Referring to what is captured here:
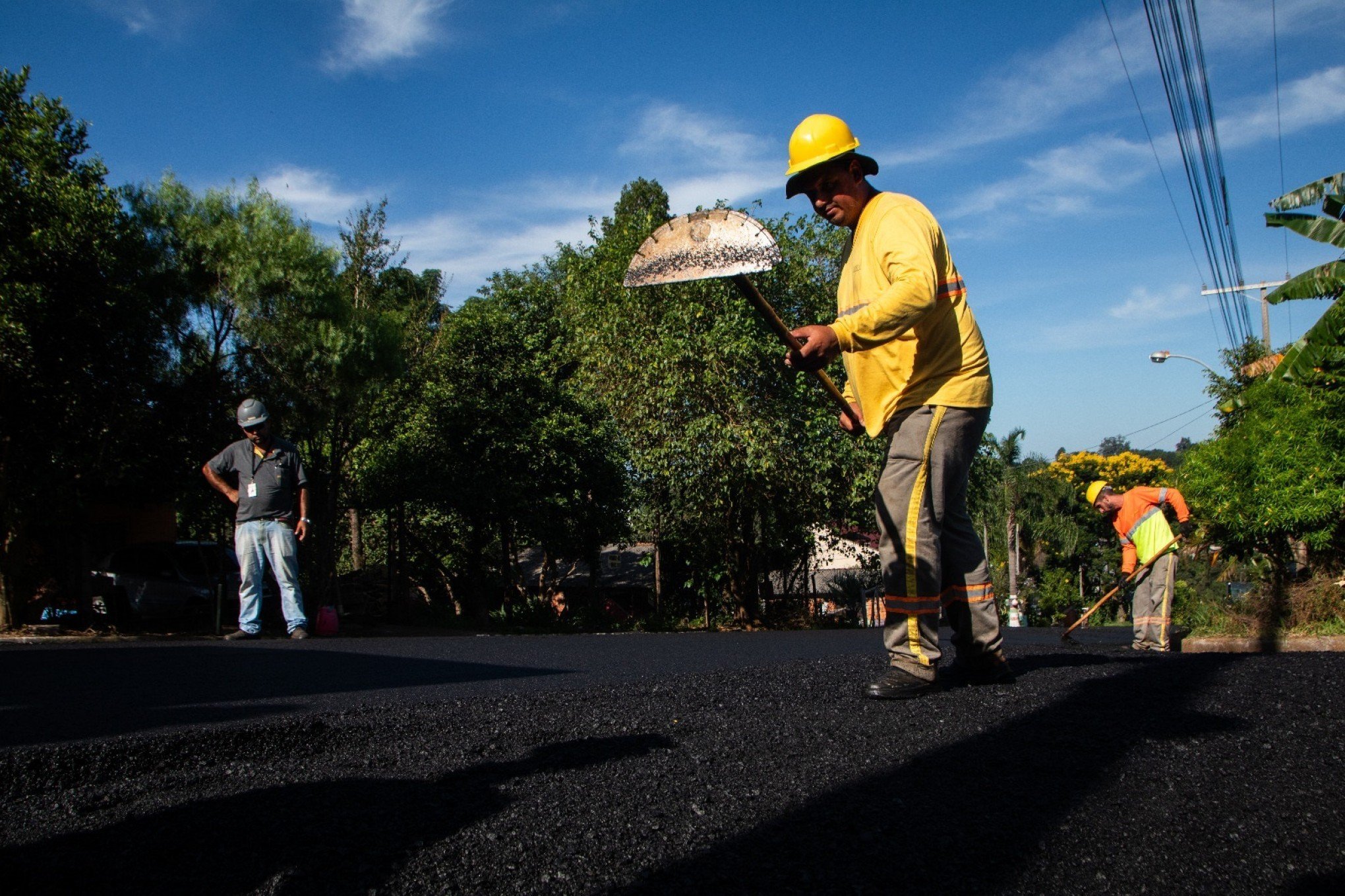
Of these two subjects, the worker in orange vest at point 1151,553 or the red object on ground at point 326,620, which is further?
the red object on ground at point 326,620

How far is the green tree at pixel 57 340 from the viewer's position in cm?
1142

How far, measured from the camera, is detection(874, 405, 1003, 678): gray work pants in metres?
3.78

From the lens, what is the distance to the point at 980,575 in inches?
165

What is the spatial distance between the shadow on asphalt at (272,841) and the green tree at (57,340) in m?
10.9

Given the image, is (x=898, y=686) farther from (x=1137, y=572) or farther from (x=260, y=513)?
(x=1137, y=572)

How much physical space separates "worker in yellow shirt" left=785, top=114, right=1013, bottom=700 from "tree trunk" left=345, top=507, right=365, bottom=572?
22210mm

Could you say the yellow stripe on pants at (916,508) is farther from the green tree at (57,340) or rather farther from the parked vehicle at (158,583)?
the parked vehicle at (158,583)

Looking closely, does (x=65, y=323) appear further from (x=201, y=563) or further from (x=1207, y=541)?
(x=1207, y=541)

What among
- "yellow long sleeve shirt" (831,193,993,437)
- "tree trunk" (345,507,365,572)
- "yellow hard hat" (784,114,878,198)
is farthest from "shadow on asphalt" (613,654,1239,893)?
"tree trunk" (345,507,365,572)

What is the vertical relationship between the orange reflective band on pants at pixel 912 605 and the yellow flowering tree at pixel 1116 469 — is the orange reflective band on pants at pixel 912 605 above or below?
below

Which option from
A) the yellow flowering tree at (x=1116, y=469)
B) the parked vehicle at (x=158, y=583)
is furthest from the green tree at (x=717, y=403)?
the yellow flowering tree at (x=1116, y=469)

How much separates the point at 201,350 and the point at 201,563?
3.69 metres

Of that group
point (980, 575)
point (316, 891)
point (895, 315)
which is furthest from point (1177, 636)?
point (316, 891)

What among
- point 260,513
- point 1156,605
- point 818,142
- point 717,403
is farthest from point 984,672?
point 717,403
